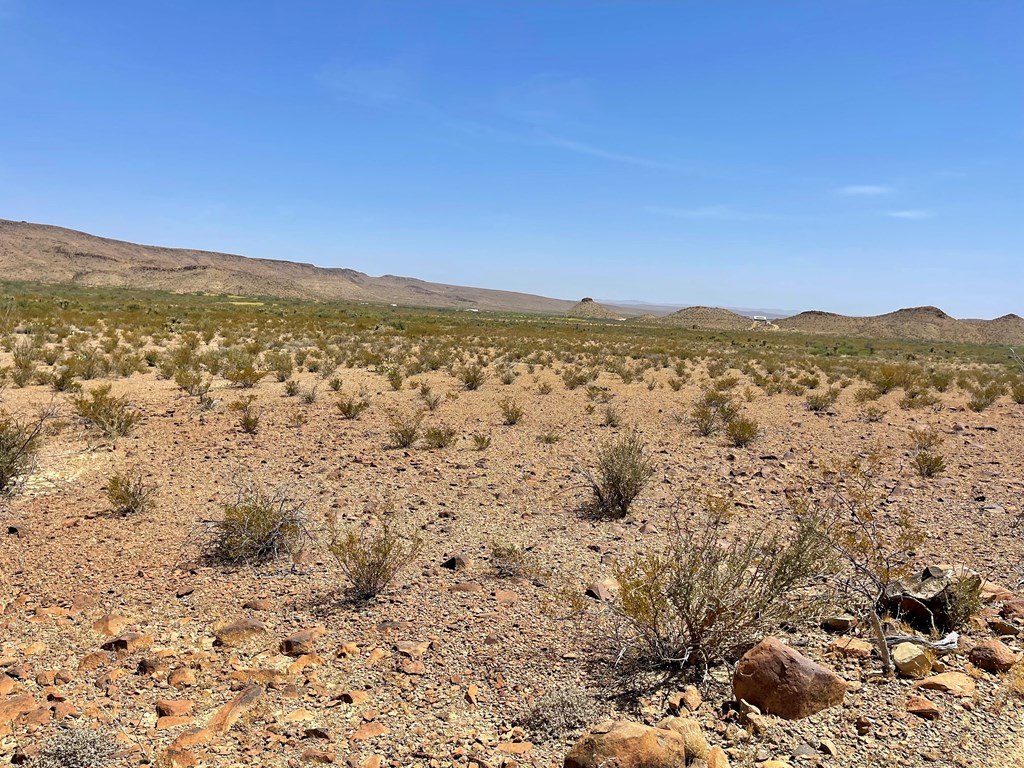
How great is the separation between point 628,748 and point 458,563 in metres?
2.59

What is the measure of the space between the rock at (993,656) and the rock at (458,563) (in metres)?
3.36

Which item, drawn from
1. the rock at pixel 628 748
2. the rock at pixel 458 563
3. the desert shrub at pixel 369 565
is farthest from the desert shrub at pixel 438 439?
the rock at pixel 628 748

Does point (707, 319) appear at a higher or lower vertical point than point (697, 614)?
higher

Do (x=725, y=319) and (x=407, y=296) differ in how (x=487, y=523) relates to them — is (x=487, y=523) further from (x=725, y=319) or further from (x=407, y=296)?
(x=407, y=296)

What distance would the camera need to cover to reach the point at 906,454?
9.04m

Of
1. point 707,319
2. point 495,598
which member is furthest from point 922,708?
point 707,319

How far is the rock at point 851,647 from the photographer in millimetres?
3408

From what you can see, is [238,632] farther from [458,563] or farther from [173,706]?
[458,563]

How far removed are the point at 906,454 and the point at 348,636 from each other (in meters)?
8.75

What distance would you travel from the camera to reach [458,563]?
16.2ft

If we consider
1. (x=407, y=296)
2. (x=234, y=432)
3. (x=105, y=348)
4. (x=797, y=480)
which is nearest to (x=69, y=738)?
(x=234, y=432)

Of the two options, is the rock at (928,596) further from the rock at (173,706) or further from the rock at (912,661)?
the rock at (173,706)

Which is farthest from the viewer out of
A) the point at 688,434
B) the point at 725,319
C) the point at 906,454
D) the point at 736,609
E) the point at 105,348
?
the point at 725,319

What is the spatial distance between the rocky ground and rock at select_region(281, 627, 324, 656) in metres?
0.01
